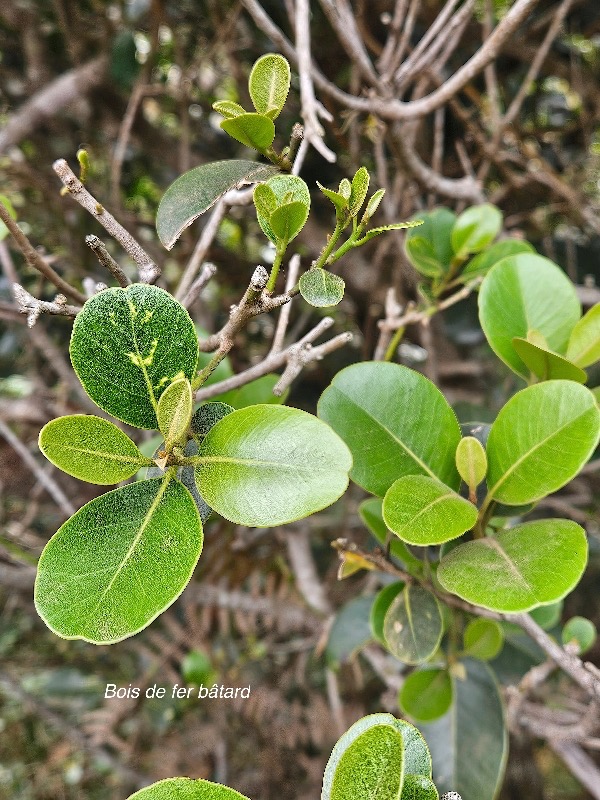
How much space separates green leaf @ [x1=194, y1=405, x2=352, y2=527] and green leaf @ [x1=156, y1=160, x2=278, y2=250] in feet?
0.51

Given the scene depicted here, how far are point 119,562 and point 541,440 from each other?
309mm

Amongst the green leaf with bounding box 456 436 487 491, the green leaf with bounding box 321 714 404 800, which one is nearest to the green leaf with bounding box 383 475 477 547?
the green leaf with bounding box 456 436 487 491

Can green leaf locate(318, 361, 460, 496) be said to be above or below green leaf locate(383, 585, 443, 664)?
above

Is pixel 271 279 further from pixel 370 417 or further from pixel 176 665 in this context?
pixel 176 665

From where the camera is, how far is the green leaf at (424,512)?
17.2 inches

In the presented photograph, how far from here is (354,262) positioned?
1400 millimetres

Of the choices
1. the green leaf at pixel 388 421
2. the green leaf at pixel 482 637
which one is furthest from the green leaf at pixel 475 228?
the green leaf at pixel 482 637

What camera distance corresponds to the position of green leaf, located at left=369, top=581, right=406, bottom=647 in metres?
0.63

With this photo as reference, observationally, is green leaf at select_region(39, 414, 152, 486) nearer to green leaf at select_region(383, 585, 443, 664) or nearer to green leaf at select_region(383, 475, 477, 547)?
green leaf at select_region(383, 475, 477, 547)

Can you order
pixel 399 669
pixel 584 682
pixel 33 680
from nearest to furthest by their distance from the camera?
pixel 584 682 → pixel 399 669 → pixel 33 680

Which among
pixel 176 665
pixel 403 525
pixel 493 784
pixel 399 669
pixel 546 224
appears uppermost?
pixel 403 525

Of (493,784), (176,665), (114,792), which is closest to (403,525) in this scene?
(493,784)

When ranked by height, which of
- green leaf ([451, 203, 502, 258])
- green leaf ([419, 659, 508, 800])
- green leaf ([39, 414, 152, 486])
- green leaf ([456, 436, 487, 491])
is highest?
green leaf ([39, 414, 152, 486])

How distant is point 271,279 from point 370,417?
0.55 ft
